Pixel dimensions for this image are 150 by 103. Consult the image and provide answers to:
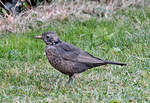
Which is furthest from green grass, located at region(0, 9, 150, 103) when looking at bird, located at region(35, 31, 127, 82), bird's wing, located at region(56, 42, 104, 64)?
bird's wing, located at region(56, 42, 104, 64)

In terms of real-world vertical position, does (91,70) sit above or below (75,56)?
below

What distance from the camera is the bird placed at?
239 inches

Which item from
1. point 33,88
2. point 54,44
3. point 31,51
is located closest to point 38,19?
point 31,51

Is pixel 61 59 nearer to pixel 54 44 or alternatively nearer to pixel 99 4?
pixel 54 44

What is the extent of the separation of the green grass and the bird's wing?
350 mm


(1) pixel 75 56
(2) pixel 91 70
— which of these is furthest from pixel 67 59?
(2) pixel 91 70

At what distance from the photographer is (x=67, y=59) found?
20.2 ft

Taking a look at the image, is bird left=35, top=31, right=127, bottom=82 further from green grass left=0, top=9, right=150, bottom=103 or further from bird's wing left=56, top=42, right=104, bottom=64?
green grass left=0, top=9, right=150, bottom=103

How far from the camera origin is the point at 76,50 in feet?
20.7

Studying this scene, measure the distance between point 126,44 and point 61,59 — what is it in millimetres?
2773

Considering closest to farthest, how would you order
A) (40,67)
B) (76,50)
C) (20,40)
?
(76,50) < (40,67) < (20,40)

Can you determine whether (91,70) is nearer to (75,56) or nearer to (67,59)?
(75,56)

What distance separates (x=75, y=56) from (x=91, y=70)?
36.5 inches

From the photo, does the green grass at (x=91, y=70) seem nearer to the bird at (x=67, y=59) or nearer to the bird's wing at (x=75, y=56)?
the bird at (x=67, y=59)
